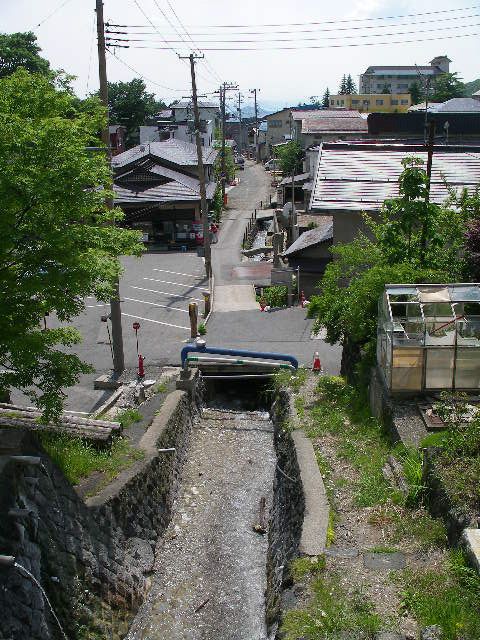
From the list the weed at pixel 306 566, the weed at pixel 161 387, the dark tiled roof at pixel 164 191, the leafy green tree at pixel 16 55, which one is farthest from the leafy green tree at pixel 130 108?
the weed at pixel 306 566

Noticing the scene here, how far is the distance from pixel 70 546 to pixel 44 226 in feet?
15.6

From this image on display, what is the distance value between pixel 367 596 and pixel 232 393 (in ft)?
44.9

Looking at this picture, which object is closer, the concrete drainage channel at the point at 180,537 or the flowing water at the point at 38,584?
the flowing water at the point at 38,584

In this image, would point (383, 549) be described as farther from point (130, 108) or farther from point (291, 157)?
point (130, 108)

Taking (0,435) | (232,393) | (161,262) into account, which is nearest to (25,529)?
(0,435)

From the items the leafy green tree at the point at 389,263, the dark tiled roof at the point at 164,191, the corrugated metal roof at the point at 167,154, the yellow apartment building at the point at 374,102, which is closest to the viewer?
the leafy green tree at the point at 389,263

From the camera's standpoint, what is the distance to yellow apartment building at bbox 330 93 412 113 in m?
102

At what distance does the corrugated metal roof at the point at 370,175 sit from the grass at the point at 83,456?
441 inches

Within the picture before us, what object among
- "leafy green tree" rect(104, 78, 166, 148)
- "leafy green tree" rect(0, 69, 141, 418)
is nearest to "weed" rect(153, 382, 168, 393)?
"leafy green tree" rect(0, 69, 141, 418)

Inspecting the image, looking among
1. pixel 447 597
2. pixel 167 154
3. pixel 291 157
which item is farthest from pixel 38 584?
pixel 291 157

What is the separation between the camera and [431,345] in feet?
Result: 43.4

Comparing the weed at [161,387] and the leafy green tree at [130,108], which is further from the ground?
the leafy green tree at [130,108]

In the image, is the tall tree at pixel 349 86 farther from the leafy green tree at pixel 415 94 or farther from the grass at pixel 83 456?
the grass at pixel 83 456

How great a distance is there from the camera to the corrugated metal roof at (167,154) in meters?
44.6
